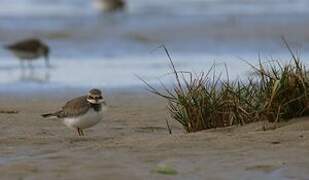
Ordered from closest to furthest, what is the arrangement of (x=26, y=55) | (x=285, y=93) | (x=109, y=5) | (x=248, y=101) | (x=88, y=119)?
(x=285, y=93), (x=248, y=101), (x=88, y=119), (x=26, y=55), (x=109, y=5)

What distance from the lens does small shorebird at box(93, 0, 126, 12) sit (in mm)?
30844

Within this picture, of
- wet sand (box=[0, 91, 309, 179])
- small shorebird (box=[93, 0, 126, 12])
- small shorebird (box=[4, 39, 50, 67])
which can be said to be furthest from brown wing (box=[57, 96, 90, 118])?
small shorebird (box=[93, 0, 126, 12])

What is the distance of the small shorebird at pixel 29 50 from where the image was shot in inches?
693

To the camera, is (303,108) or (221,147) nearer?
(221,147)

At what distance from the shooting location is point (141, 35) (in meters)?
21.9

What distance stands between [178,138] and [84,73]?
24.9 ft

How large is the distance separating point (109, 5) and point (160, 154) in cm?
2498

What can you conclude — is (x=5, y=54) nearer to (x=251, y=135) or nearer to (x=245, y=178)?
(x=251, y=135)

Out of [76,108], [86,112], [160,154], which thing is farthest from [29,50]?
[160,154]

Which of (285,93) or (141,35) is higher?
(141,35)

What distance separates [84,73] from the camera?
49.6ft

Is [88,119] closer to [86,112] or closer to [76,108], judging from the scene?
[86,112]

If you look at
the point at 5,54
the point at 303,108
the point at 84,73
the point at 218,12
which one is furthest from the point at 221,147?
the point at 218,12

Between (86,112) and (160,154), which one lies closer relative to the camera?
(160,154)
